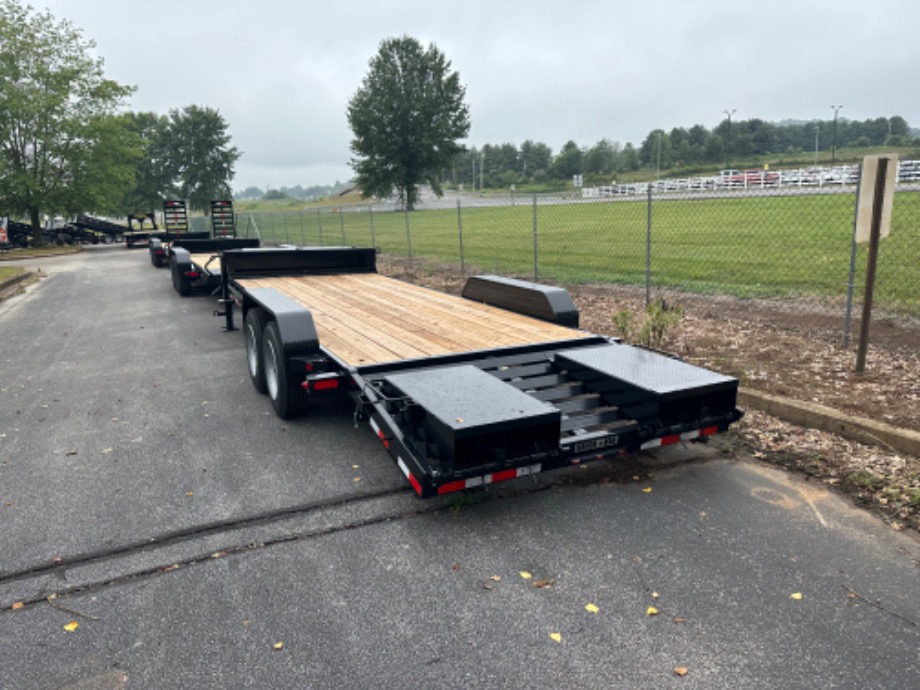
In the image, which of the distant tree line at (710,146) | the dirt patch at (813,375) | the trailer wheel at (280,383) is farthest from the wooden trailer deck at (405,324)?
the distant tree line at (710,146)

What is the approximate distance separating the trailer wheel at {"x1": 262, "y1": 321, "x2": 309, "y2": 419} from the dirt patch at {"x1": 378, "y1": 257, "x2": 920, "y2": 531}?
11.0 feet

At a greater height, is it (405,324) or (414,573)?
(405,324)

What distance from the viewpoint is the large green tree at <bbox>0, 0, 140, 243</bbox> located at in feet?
98.8

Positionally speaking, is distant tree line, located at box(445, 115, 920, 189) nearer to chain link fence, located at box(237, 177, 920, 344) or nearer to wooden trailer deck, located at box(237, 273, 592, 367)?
chain link fence, located at box(237, 177, 920, 344)

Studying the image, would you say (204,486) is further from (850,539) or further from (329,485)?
(850,539)

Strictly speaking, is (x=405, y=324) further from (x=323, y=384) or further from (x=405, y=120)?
(x=405, y=120)

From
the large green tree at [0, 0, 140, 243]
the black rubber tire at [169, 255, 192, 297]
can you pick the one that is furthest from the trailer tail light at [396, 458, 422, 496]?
the large green tree at [0, 0, 140, 243]

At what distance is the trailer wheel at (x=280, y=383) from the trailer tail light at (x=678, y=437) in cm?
278

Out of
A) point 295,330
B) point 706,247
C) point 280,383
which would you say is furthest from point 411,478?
point 706,247

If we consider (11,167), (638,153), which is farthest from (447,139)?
(638,153)

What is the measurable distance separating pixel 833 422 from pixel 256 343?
16.0ft

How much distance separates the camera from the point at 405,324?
6.17m

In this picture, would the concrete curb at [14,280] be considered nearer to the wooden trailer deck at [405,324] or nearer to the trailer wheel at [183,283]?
the trailer wheel at [183,283]

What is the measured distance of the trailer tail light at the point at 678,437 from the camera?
152 inches
